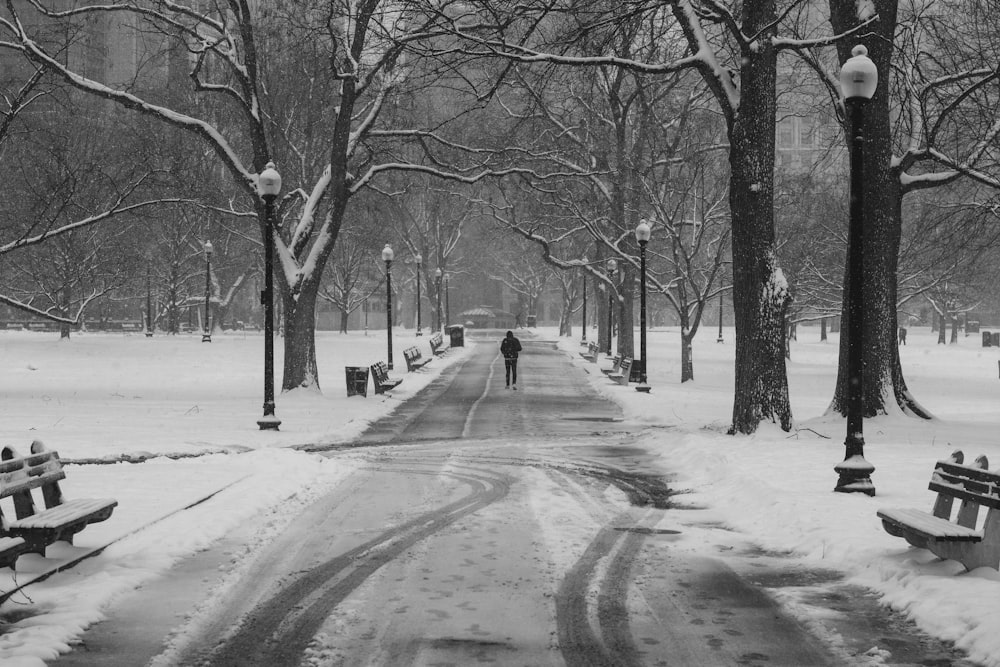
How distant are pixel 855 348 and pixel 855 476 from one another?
140 cm

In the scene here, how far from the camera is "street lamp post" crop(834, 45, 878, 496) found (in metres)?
10.4

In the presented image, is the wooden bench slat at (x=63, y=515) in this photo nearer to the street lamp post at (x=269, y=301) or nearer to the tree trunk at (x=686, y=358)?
the street lamp post at (x=269, y=301)

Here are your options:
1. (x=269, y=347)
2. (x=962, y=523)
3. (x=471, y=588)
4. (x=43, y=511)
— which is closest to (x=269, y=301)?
(x=269, y=347)

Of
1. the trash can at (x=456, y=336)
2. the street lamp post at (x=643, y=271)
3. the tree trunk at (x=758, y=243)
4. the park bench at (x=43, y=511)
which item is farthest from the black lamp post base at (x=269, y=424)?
the trash can at (x=456, y=336)

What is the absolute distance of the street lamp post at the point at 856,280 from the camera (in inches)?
408

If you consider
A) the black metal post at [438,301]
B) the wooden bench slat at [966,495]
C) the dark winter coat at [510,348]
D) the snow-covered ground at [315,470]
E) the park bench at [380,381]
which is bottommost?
the snow-covered ground at [315,470]

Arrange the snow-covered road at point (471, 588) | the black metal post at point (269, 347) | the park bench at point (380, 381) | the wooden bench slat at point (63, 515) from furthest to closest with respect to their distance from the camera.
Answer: the park bench at point (380, 381), the black metal post at point (269, 347), the wooden bench slat at point (63, 515), the snow-covered road at point (471, 588)

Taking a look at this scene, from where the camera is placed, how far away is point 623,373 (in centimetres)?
2952

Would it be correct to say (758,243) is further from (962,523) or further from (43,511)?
(43,511)

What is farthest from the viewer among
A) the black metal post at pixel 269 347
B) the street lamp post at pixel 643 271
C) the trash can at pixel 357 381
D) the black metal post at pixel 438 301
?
the black metal post at pixel 438 301

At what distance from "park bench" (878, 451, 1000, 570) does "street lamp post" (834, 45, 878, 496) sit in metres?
2.64

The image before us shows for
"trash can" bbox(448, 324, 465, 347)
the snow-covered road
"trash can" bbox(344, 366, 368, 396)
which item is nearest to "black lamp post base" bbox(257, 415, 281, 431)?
the snow-covered road

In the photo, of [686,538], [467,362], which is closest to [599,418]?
[686,538]

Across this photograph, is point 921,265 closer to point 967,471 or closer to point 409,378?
point 409,378
